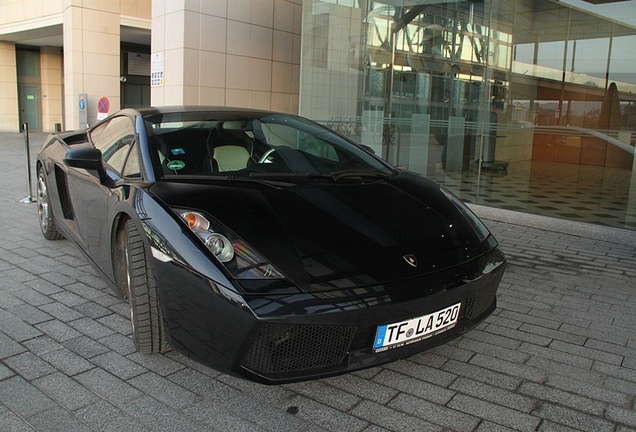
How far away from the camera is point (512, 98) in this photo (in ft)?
25.2

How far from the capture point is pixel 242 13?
1048cm

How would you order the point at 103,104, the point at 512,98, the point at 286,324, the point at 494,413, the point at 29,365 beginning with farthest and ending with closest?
the point at 103,104, the point at 512,98, the point at 29,365, the point at 494,413, the point at 286,324

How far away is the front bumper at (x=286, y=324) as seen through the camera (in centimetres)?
208

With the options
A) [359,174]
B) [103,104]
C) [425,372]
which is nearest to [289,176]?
[359,174]

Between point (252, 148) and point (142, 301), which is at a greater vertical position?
point (252, 148)

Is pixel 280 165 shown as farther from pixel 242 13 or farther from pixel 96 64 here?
pixel 96 64

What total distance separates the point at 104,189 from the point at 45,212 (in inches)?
82.4

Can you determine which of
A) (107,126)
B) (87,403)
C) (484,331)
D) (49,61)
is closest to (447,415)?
(484,331)

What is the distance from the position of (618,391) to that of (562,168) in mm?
5989

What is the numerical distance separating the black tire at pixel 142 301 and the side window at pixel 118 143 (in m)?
0.49

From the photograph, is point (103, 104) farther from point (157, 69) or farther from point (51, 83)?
point (51, 83)

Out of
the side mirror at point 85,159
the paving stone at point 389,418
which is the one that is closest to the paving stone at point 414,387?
the paving stone at point 389,418

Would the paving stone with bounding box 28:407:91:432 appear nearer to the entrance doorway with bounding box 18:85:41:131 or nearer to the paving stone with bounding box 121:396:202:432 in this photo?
the paving stone with bounding box 121:396:202:432

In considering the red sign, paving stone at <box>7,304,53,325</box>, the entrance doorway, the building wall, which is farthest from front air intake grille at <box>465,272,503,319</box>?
the entrance doorway
